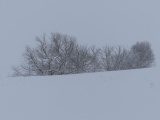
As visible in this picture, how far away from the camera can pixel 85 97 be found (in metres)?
7.95

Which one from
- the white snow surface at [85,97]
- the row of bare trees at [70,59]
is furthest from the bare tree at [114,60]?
the white snow surface at [85,97]

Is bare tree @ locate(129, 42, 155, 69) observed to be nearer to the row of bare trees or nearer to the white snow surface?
the row of bare trees

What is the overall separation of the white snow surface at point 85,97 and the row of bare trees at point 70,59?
92.4 ft

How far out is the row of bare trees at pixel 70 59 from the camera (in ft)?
135

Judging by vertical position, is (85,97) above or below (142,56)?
below

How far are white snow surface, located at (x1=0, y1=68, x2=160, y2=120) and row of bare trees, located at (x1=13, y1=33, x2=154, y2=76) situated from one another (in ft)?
Answer: 92.4

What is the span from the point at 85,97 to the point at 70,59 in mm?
34982

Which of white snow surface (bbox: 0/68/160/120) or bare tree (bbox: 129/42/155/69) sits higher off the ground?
bare tree (bbox: 129/42/155/69)

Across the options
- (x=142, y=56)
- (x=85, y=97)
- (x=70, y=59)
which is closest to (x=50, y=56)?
(x=70, y=59)

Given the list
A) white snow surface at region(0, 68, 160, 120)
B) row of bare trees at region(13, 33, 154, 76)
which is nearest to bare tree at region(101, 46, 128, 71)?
row of bare trees at region(13, 33, 154, 76)

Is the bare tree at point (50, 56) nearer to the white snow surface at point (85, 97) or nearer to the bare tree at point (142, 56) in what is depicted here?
the bare tree at point (142, 56)

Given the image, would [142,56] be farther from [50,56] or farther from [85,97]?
[85,97]

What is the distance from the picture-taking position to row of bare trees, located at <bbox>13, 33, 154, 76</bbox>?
135ft

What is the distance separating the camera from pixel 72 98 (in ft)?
26.2
